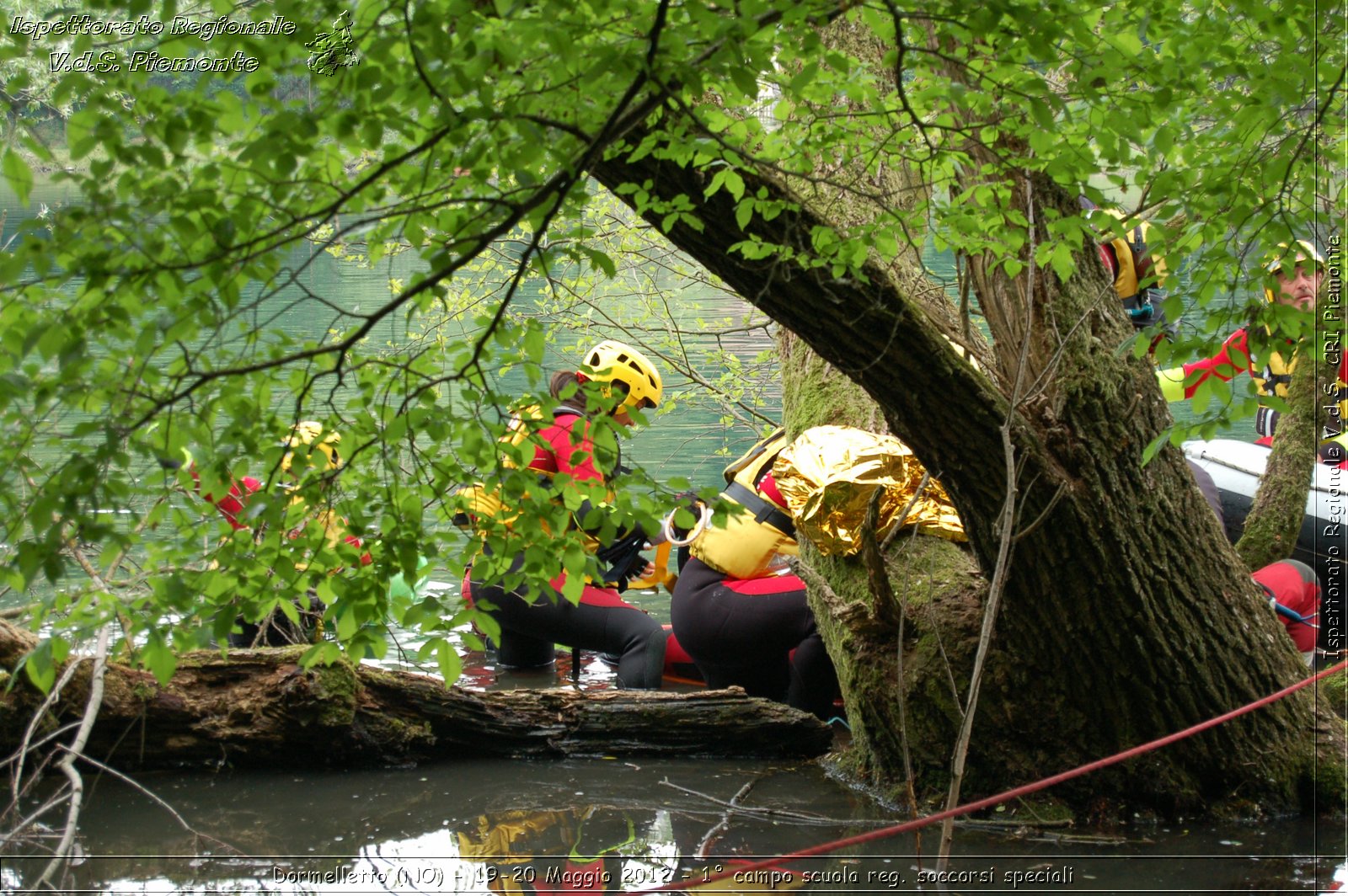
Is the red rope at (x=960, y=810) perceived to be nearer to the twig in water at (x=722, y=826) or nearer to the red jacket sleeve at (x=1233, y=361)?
the twig in water at (x=722, y=826)

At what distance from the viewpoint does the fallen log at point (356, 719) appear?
472 centimetres

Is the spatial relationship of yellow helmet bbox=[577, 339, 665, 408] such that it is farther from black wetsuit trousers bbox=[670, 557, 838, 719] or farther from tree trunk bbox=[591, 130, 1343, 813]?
tree trunk bbox=[591, 130, 1343, 813]

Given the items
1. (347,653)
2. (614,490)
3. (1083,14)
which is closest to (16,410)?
(347,653)

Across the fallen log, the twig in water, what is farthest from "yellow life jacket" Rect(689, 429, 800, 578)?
the twig in water

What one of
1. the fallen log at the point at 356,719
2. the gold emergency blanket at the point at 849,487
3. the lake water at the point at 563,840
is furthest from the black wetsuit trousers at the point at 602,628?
the gold emergency blanket at the point at 849,487

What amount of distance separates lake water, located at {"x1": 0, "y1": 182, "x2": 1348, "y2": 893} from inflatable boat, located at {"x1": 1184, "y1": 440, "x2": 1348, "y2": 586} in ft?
7.20

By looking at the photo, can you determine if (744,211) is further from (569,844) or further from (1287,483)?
(1287,483)

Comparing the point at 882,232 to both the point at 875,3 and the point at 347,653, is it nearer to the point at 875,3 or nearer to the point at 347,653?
the point at 875,3

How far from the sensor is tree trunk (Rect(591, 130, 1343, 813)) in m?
3.94

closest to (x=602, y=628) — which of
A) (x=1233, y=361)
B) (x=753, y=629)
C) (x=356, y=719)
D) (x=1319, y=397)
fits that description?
(x=753, y=629)

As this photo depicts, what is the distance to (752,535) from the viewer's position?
18.7ft

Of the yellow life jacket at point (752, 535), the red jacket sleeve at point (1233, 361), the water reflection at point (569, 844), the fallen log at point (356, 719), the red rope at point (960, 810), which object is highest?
the red jacket sleeve at point (1233, 361)

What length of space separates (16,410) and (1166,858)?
3.86 metres

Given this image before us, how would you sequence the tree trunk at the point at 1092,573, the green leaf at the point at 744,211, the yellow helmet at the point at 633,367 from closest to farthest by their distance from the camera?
1. the green leaf at the point at 744,211
2. the tree trunk at the point at 1092,573
3. the yellow helmet at the point at 633,367
